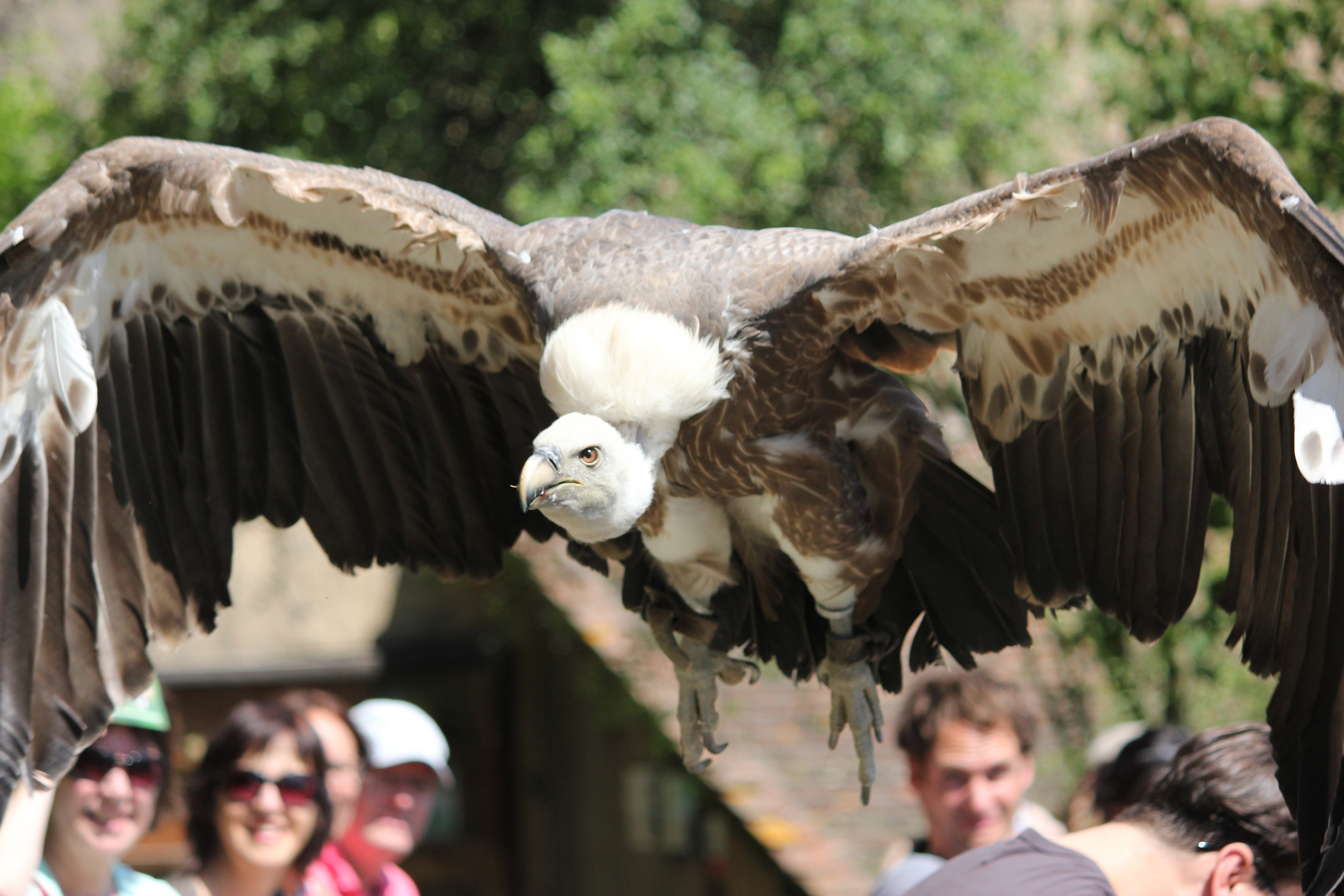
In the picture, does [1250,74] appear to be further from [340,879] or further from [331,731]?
[340,879]

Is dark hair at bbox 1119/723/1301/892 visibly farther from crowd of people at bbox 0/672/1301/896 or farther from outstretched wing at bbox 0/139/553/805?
outstretched wing at bbox 0/139/553/805

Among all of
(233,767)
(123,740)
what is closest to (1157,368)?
(233,767)

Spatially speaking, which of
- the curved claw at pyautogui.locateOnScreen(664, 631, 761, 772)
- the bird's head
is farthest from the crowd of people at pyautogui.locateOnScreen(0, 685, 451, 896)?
the bird's head

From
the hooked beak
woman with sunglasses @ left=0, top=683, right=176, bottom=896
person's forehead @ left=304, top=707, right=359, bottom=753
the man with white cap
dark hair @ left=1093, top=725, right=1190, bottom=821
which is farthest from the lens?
the man with white cap

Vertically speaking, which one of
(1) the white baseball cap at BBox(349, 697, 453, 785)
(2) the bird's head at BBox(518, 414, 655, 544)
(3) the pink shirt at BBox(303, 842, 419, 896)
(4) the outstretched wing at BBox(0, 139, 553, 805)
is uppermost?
(4) the outstretched wing at BBox(0, 139, 553, 805)

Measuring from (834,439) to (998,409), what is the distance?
1.28 feet

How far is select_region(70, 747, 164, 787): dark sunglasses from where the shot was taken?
314cm

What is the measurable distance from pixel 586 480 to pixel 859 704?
1.04 meters

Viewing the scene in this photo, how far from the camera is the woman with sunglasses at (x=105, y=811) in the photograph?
3078mm

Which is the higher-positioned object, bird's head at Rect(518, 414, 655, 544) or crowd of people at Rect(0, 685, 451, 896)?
bird's head at Rect(518, 414, 655, 544)

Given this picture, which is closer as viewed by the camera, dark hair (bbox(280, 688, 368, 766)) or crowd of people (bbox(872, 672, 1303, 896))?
crowd of people (bbox(872, 672, 1303, 896))

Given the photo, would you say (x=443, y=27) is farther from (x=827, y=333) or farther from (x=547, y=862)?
(x=547, y=862)

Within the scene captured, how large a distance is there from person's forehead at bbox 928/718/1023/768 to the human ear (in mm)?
823

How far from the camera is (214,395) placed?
3.44 metres
